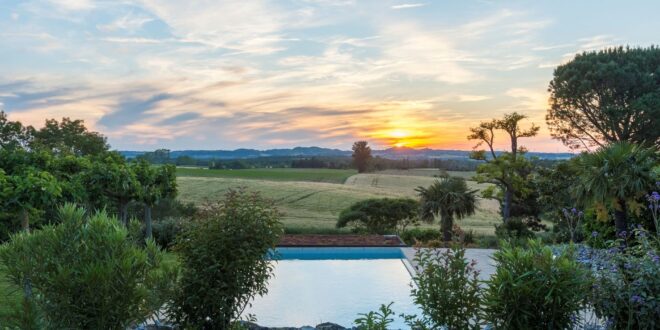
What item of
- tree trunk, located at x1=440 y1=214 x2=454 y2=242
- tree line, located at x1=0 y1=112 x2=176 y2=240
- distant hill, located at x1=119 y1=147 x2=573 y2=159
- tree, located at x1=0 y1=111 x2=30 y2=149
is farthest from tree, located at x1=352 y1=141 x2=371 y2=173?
tree line, located at x1=0 y1=112 x2=176 y2=240

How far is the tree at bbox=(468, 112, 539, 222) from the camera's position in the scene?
1587 cm

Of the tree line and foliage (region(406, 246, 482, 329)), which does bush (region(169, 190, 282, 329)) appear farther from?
the tree line

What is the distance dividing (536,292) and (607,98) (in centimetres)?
2182

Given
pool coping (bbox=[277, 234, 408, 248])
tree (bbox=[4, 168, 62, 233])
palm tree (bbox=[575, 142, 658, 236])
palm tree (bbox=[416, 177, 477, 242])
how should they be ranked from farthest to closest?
palm tree (bbox=[416, 177, 477, 242]) < pool coping (bbox=[277, 234, 408, 248]) < palm tree (bbox=[575, 142, 658, 236]) < tree (bbox=[4, 168, 62, 233])

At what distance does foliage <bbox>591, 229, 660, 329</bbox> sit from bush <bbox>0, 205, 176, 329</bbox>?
11.8ft

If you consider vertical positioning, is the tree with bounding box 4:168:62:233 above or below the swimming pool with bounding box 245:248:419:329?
above

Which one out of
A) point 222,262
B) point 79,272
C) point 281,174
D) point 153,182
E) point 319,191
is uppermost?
point 153,182

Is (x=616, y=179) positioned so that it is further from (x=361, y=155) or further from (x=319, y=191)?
(x=361, y=155)

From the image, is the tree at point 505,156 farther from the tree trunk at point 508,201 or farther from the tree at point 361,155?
the tree at point 361,155

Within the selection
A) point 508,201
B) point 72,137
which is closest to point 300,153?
point 72,137

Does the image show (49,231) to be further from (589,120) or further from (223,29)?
(589,120)

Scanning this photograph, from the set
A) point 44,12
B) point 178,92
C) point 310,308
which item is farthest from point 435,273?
point 178,92

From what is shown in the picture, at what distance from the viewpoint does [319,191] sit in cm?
2891

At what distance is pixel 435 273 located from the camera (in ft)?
13.3
